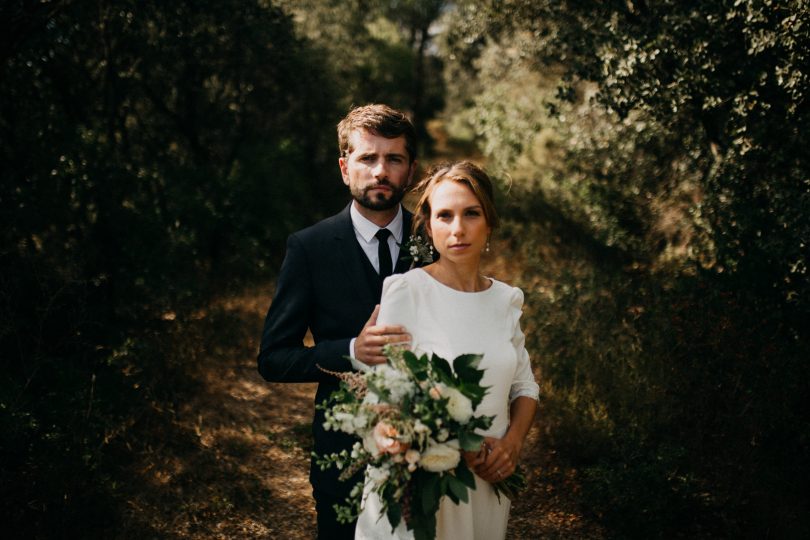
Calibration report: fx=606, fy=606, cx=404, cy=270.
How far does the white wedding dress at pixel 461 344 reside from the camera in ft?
7.27

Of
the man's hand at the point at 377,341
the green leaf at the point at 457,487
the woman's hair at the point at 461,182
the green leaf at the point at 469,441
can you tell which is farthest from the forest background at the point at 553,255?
the green leaf at the point at 457,487

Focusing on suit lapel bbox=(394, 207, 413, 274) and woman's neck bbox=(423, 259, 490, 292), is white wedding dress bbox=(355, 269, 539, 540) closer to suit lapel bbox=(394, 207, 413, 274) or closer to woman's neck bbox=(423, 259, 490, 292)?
woman's neck bbox=(423, 259, 490, 292)

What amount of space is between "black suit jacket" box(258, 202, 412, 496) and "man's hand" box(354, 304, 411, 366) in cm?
30

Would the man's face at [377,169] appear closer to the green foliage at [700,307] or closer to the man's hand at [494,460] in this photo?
the man's hand at [494,460]

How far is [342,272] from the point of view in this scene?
8.49 feet

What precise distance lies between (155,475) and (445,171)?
4157 millimetres

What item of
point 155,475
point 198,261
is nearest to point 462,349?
point 155,475

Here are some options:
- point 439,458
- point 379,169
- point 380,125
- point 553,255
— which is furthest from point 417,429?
point 553,255

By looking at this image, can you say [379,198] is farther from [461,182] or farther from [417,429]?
[417,429]

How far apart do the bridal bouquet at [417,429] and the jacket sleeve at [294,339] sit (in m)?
0.36

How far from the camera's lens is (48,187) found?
6.38 meters

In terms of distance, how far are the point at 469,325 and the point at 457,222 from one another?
39cm

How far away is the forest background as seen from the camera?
4.63 meters

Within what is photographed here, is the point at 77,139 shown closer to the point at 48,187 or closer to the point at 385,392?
the point at 48,187
